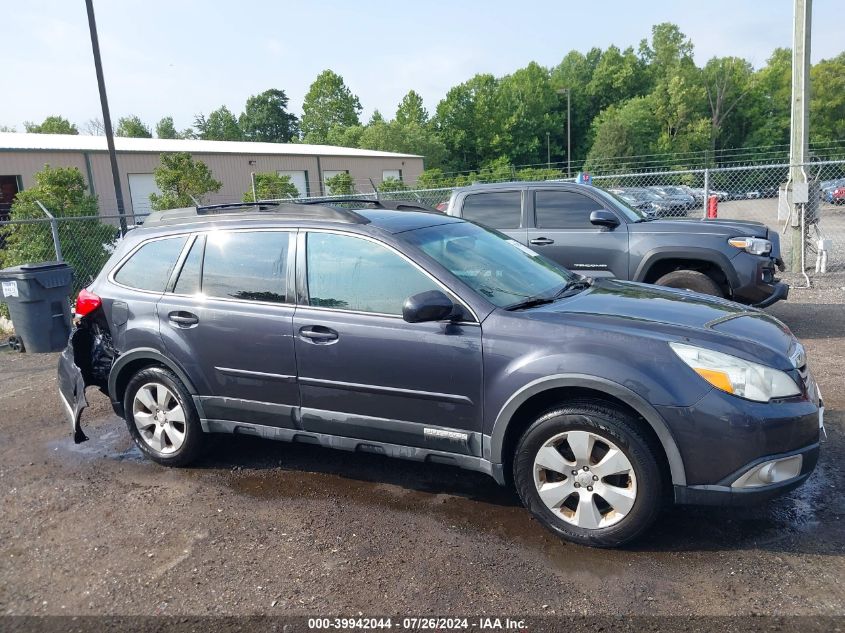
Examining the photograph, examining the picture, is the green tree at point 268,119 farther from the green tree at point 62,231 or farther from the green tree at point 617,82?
the green tree at point 62,231

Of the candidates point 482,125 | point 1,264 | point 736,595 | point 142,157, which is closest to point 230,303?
point 736,595

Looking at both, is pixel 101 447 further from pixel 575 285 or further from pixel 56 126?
pixel 56 126

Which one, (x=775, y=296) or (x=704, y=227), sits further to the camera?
(x=704, y=227)

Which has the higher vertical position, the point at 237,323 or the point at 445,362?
the point at 237,323

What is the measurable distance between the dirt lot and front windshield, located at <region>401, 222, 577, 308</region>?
4.11 feet

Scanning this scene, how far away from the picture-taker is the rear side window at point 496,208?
793 cm

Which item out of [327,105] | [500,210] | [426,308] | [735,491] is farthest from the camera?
[327,105]

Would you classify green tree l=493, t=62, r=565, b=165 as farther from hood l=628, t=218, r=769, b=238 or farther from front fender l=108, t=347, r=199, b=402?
front fender l=108, t=347, r=199, b=402

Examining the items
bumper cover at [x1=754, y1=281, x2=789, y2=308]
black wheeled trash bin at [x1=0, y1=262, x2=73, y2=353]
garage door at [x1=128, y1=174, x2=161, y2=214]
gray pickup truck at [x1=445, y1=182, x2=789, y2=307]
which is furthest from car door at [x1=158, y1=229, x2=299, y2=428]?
garage door at [x1=128, y1=174, x2=161, y2=214]

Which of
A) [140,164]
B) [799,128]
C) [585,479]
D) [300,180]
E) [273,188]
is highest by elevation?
[140,164]

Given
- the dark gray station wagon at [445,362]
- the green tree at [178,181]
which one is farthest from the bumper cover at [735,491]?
the green tree at [178,181]

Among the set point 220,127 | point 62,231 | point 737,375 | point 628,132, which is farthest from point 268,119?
point 737,375

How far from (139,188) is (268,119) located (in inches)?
2773

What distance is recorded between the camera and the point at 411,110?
67062mm
